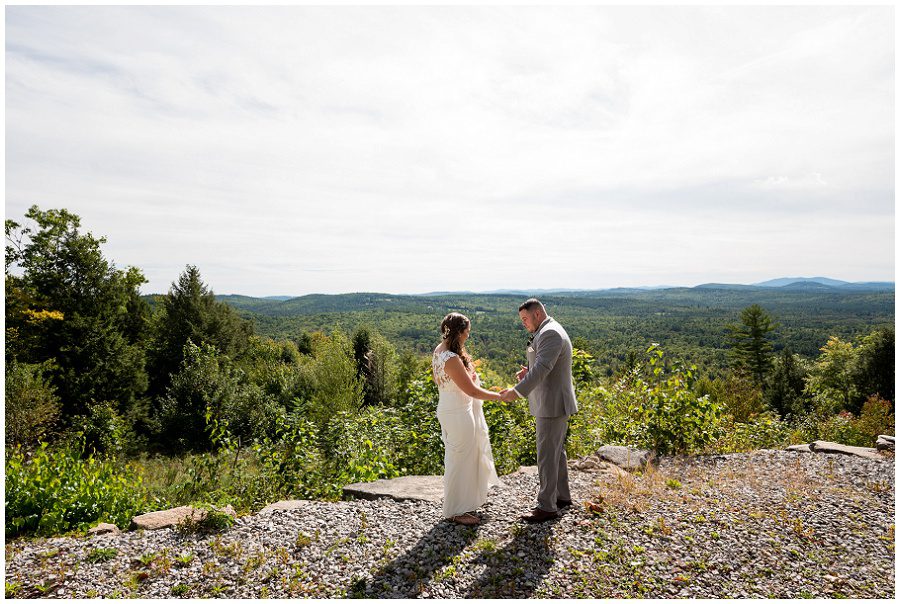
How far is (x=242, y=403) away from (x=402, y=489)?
678 inches

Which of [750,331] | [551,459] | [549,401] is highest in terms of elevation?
[549,401]

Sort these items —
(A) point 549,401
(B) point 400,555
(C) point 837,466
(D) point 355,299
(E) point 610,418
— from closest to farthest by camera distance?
(B) point 400,555, (A) point 549,401, (C) point 837,466, (E) point 610,418, (D) point 355,299

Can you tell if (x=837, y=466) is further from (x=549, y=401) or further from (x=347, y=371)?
(x=347, y=371)

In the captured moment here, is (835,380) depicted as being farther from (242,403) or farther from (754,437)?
(242,403)

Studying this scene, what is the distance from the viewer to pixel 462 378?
455 centimetres

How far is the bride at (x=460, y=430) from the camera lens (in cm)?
461

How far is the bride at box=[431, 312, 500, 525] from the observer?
15.1 feet

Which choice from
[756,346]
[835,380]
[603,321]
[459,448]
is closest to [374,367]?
[459,448]

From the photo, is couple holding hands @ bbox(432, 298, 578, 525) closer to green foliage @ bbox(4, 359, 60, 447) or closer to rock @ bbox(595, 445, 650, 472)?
rock @ bbox(595, 445, 650, 472)

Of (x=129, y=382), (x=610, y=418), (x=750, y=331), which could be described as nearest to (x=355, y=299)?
(x=750, y=331)

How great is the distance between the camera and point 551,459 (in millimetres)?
4750

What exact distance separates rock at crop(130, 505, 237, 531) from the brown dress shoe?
2937 millimetres

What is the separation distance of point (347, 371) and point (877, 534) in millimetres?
19887

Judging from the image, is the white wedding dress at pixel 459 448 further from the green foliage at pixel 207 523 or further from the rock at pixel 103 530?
the rock at pixel 103 530
